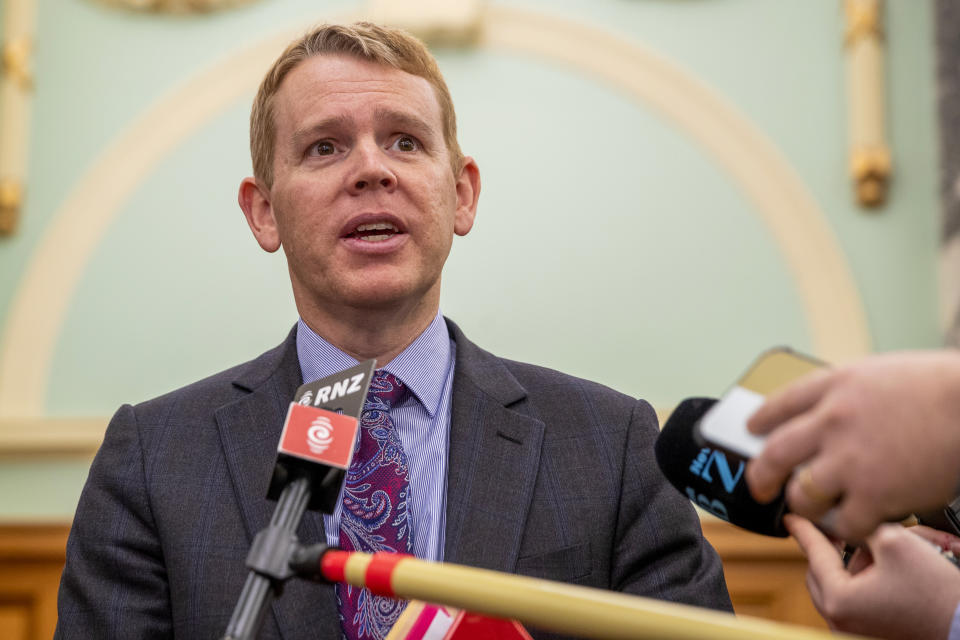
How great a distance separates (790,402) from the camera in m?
0.79

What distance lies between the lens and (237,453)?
1.52 meters

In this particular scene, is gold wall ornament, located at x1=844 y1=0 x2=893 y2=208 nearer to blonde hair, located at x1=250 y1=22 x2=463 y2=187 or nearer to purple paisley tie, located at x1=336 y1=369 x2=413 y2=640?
blonde hair, located at x1=250 y1=22 x2=463 y2=187

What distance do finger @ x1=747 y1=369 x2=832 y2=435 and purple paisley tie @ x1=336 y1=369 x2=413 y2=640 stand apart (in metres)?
0.70

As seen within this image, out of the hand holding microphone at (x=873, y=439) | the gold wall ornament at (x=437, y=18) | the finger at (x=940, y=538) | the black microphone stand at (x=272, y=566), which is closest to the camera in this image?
the hand holding microphone at (x=873, y=439)

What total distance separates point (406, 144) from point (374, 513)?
63cm

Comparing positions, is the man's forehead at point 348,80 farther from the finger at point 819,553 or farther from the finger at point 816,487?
the finger at point 816,487

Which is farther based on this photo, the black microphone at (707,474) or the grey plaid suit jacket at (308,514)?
the grey plaid suit jacket at (308,514)

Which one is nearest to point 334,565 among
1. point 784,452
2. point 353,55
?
point 784,452

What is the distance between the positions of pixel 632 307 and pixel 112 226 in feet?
5.41

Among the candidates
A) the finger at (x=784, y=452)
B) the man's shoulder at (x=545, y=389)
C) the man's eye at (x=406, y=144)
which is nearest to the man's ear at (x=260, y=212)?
the man's eye at (x=406, y=144)

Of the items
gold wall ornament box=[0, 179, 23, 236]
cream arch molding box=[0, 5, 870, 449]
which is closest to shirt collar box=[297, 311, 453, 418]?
cream arch molding box=[0, 5, 870, 449]

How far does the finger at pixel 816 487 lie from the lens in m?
0.76

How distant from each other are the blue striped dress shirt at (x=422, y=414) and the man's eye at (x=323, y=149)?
0.29 m

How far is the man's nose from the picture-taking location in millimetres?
1567
